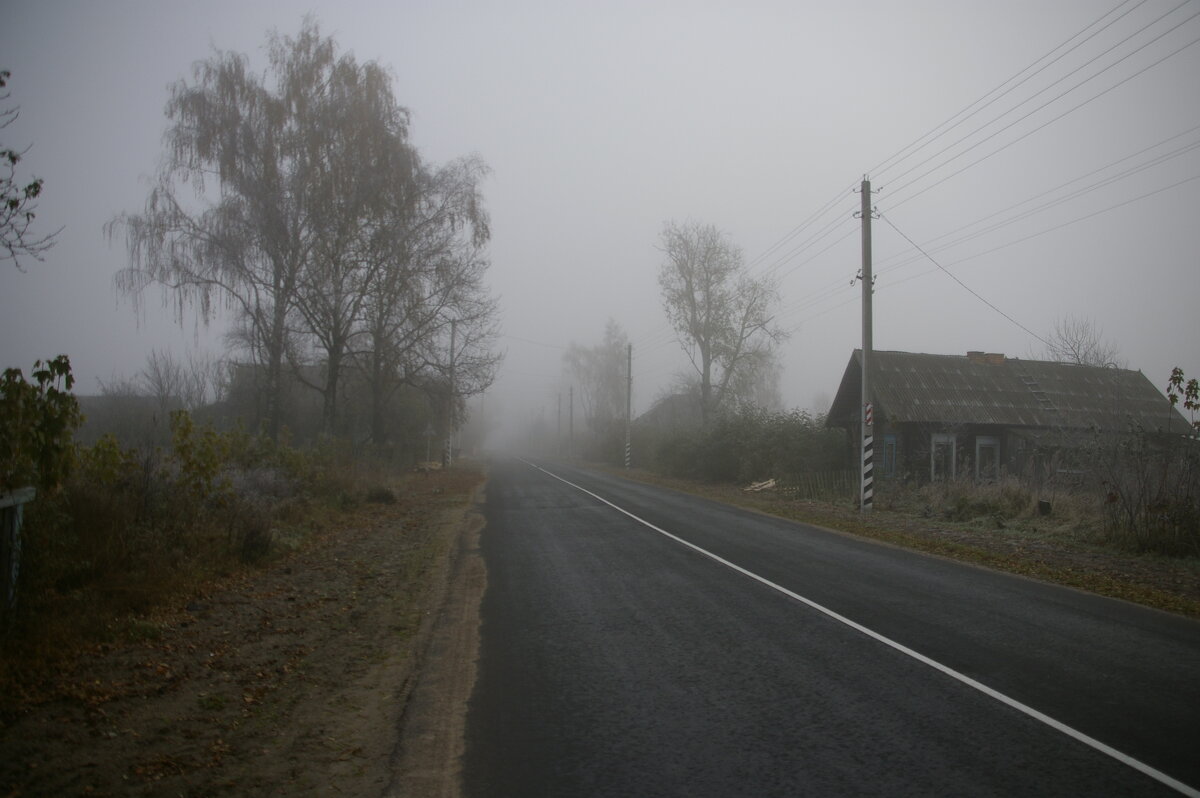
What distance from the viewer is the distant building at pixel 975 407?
2797 cm

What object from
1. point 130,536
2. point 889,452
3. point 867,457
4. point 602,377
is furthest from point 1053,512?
point 602,377

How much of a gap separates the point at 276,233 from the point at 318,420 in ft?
38.9

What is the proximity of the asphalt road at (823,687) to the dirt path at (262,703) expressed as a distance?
17.9 inches

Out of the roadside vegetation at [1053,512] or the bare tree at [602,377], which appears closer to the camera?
the roadside vegetation at [1053,512]

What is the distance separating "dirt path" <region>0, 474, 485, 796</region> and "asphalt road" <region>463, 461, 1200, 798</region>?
0.45 meters

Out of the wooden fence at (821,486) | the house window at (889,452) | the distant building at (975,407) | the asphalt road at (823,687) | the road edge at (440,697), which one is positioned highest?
the distant building at (975,407)

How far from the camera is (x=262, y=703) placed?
5.18 m

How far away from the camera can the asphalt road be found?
405cm

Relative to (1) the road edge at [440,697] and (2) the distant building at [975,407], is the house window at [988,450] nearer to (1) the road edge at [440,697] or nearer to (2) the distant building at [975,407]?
(2) the distant building at [975,407]

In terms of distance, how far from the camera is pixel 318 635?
276 inches

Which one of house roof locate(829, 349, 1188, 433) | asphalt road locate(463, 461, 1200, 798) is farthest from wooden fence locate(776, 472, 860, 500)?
asphalt road locate(463, 461, 1200, 798)

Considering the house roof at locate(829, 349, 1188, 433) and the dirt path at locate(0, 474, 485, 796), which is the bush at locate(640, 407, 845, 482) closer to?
the house roof at locate(829, 349, 1188, 433)

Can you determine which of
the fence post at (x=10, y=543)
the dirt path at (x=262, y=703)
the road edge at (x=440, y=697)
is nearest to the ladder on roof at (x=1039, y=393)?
the road edge at (x=440, y=697)

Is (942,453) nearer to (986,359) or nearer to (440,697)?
(986,359)
